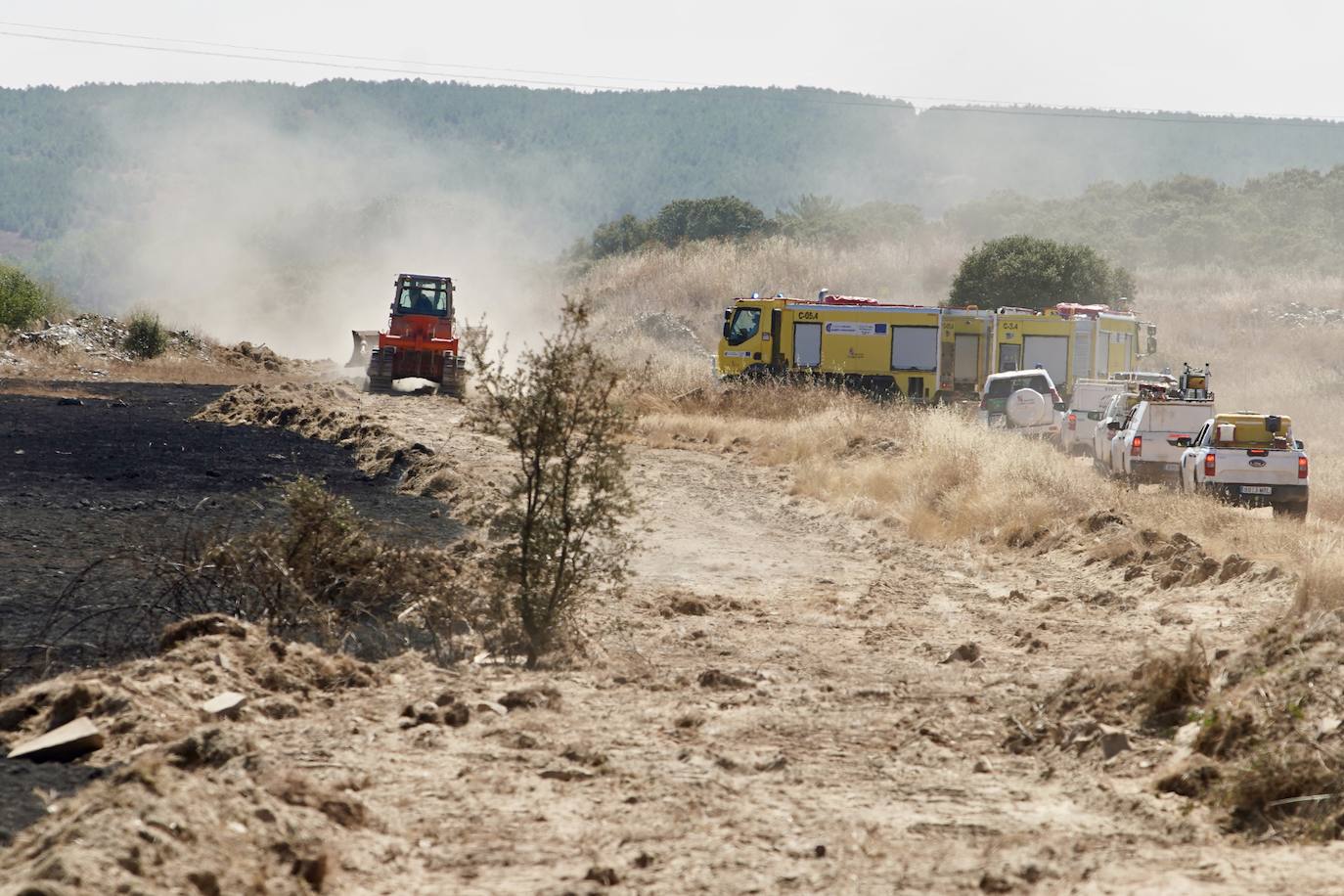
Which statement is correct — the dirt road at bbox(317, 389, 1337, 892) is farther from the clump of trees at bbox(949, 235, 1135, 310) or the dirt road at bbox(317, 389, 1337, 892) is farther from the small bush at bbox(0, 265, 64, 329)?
the clump of trees at bbox(949, 235, 1135, 310)

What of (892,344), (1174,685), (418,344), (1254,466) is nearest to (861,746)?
(1174,685)

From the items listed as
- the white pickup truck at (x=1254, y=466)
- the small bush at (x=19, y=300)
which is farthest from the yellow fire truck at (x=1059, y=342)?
the small bush at (x=19, y=300)

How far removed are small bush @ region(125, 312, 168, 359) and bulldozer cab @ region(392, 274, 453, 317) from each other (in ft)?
57.5

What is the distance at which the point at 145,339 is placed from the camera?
2159 inches

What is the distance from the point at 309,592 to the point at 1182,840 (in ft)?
22.4

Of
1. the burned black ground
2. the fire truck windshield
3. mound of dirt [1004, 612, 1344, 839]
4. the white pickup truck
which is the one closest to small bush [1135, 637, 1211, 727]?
mound of dirt [1004, 612, 1344, 839]

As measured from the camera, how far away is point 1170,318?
7019 cm

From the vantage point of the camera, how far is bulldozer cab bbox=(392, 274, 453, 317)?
40688 millimetres

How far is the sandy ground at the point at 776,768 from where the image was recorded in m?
6.33

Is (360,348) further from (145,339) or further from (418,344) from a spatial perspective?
(418,344)

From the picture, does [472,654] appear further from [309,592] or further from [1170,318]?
[1170,318]

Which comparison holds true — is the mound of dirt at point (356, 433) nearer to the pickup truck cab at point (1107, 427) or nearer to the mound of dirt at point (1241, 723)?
the mound of dirt at point (1241, 723)

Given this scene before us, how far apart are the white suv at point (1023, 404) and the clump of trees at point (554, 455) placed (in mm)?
21354

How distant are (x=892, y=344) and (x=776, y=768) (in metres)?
32.3
